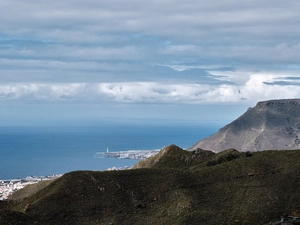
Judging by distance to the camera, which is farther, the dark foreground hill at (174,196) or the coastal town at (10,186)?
the coastal town at (10,186)

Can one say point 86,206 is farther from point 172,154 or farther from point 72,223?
point 172,154

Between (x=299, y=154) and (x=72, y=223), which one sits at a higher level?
(x=299, y=154)

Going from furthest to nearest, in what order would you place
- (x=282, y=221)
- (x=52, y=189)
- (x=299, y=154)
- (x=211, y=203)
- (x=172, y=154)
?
(x=172, y=154) → (x=299, y=154) → (x=52, y=189) → (x=211, y=203) → (x=282, y=221)

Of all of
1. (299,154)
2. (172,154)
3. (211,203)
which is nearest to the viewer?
(211,203)

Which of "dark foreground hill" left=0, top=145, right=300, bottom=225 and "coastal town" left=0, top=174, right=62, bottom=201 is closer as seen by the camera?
"dark foreground hill" left=0, top=145, right=300, bottom=225

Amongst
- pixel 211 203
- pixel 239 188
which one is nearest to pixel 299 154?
pixel 239 188

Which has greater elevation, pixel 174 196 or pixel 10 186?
pixel 10 186

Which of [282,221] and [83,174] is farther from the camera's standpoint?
[83,174]

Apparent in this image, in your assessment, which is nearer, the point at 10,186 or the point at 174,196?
the point at 174,196
